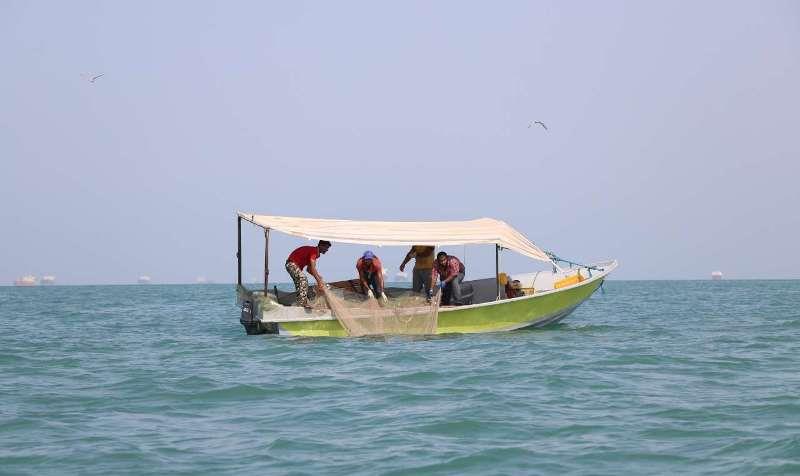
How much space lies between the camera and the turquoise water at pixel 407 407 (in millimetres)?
10344

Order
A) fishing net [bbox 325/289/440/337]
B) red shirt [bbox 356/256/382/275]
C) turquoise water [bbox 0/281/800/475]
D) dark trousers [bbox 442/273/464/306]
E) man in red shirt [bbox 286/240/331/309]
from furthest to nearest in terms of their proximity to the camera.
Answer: dark trousers [bbox 442/273/464/306] → red shirt [bbox 356/256/382/275] → man in red shirt [bbox 286/240/331/309] → fishing net [bbox 325/289/440/337] → turquoise water [bbox 0/281/800/475]

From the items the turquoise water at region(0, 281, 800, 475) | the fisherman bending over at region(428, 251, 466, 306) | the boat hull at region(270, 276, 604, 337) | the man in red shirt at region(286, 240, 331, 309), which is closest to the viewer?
the turquoise water at region(0, 281, 800, 475)

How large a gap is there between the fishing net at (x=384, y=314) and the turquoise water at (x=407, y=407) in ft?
1.44

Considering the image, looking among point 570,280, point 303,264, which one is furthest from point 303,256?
point 570,280

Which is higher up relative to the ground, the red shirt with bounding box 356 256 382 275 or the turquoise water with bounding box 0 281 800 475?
the red shirt with bounding box 356 256 382 275

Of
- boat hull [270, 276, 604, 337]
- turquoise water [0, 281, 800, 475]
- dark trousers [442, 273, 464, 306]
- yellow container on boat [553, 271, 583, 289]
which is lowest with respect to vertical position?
turquoise water [0, 281, 800, 475]

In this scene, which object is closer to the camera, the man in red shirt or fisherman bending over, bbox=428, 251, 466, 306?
the man in red shirt

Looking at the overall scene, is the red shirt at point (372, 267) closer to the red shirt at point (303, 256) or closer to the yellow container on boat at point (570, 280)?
the red shirt at point (303, 256)

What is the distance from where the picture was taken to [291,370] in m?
17.1

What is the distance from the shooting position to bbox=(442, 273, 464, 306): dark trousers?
23297 millimetres

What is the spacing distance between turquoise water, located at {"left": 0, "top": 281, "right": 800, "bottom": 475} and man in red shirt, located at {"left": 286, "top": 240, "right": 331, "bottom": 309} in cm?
110

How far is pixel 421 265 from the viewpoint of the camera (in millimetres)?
24094

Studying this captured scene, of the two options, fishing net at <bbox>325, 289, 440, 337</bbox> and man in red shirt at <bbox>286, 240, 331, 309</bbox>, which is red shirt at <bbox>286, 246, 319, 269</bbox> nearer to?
man in red shirt at <bbox>286, 240, 331, 309</bbox>

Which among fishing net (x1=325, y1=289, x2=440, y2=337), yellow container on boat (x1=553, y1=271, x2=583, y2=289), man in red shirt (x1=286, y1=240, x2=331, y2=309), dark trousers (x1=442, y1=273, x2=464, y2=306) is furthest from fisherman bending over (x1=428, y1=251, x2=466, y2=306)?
yellow container on boat (x1=553, y1=271, x2=583, y2=289)
